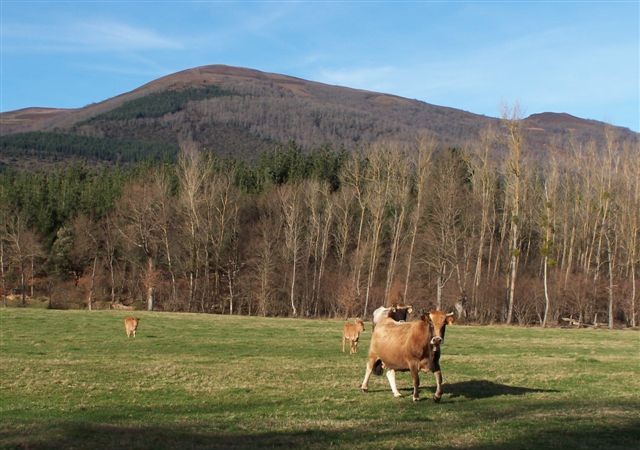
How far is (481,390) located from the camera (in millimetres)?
17609

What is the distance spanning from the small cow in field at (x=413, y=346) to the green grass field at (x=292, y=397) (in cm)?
74

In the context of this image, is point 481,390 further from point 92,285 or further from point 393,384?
point 92,285

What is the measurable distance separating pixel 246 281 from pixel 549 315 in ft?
111

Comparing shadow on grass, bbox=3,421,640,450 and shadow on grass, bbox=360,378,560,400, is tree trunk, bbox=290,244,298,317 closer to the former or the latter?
shadow on grass, bbox=360,378,560,400

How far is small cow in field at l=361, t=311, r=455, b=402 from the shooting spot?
15.8 meters

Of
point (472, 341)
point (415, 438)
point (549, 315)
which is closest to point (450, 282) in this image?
point (549, 315)

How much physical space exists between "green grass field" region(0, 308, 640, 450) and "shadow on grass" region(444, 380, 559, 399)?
4cm

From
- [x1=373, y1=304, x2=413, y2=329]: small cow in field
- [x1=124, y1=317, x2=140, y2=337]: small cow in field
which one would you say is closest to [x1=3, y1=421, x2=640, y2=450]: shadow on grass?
[x1=373, y1=304, x2=413, y2=329]: small cow in field

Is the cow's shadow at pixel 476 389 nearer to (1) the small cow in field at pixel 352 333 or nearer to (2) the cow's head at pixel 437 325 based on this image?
(2) the cow's head at pixel 437 325

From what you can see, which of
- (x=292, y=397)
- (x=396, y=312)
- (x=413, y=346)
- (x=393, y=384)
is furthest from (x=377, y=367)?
(x=396, y=312)

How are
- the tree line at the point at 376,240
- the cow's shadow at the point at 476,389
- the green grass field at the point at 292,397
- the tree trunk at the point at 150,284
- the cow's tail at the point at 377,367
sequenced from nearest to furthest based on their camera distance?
the green grass field at the point at 292,397, the cow's shadow at the point at 476,389, the cow's tail at the point at 377,367, the tree line at the point at 376,240, the tree trunk at the point at 150,284

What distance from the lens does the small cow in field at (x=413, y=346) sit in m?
15.8

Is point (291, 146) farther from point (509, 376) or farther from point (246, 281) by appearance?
point (509, 376)

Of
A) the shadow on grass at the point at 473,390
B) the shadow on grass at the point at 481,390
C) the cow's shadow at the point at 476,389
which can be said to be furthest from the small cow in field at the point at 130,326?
the shadow on grass at the point at 481,390
